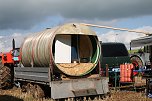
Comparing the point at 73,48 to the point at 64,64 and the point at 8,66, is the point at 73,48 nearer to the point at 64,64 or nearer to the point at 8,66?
the point at 64,64

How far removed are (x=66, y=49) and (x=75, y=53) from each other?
494mm

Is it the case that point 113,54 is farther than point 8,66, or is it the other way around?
point 8,66

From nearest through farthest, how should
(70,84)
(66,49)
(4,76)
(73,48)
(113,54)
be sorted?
(70,84), (66,49), (73,48), (4,76), (113,54)

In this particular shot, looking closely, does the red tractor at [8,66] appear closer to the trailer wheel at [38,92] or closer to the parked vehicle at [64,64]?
the parked vehicle at [64,64]

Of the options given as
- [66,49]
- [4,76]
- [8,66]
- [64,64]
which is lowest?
[4,76]

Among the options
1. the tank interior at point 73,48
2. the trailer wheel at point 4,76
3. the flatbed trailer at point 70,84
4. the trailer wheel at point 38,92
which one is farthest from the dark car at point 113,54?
the trailer wheel at point 4,76

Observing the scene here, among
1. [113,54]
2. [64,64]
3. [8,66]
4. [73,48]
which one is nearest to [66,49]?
[73,48]

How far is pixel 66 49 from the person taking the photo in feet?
39.6

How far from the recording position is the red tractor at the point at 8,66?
15.4 metres

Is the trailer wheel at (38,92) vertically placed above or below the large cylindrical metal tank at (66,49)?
below

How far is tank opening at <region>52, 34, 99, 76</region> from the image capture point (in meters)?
11.7

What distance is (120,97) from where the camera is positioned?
37.5ft

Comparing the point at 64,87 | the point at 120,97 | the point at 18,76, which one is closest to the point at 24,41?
the point at 18,76

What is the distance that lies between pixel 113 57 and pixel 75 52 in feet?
10.9
